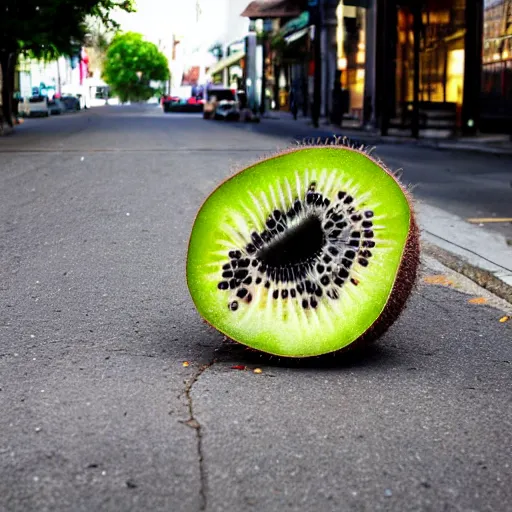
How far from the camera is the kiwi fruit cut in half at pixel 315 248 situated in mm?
3732

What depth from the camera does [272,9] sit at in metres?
58.4

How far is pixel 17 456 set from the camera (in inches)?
112

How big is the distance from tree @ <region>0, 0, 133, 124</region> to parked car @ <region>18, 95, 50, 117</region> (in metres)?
29.3

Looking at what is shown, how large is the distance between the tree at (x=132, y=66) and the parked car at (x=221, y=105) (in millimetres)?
107817

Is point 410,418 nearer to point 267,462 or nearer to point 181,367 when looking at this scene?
point 267,462

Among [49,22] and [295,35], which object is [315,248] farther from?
[295,35]

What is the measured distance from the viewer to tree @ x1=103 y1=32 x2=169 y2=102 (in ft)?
527

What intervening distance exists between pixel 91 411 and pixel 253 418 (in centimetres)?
58

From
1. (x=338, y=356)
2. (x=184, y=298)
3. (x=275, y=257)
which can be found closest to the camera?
(x=275, y=257)

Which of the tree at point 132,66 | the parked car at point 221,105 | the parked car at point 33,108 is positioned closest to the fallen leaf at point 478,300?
the parked car at point 221,105

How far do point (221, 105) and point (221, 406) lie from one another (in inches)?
1848

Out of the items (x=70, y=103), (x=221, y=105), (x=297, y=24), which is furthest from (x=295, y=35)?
(x=70, y=103)

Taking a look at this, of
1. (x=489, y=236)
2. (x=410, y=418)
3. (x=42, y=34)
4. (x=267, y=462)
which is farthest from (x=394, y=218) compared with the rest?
(x=42, y=34)

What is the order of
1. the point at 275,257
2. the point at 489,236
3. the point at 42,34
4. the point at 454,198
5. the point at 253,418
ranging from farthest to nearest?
the point at 42,34, the point at 454,198, the point at 489,236, the point at 275,257, the point at 253,418
